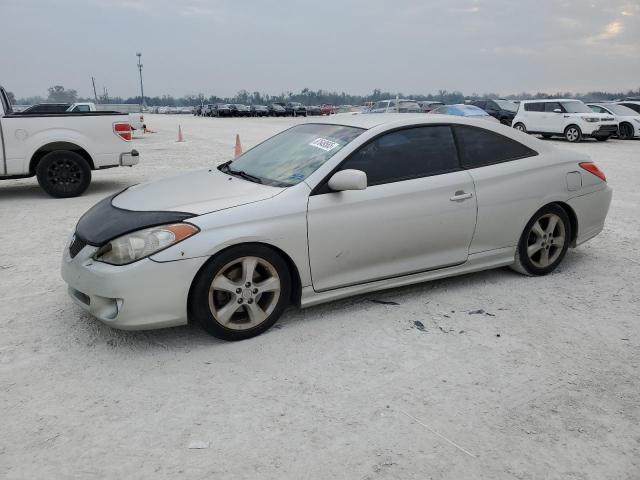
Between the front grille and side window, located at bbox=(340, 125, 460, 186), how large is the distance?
190cm

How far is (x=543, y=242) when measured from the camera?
495 cm

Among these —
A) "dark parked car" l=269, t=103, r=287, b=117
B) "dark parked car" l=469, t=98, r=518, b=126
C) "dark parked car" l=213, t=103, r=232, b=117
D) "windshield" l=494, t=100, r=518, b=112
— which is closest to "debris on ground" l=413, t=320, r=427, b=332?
"dark parked car" l=469, t=98, r=518, b=126

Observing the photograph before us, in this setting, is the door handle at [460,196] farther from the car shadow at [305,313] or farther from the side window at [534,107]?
the side window at [534,107]

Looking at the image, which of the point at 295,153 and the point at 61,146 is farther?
the point at 61,146

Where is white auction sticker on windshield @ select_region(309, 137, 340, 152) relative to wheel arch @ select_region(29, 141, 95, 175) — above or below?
above

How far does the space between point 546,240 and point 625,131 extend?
66.1 feet

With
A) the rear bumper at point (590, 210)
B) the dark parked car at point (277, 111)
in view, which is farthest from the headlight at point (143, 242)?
the dark parked car at point (277, 111)

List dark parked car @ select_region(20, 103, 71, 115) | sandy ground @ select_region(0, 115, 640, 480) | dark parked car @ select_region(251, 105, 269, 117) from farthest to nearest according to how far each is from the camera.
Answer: dark parked car @ select_region(251, 105, 269, 117) < dark parked car @ select_region(20, 103, 71, 115) < sandy ground @ select_region(0, 115, 640, 480)

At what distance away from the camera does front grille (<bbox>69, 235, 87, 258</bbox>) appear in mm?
3797

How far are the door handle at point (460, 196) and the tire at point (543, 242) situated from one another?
0.74m

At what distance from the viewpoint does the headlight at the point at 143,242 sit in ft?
11.5

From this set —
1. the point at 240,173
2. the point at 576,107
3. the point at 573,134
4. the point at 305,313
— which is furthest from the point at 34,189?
the point at 576,107

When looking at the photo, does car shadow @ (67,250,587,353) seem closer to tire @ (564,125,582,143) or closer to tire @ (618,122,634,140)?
tire @ (564,125,582,143)

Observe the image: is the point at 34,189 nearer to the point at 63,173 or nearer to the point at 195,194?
the point at 63,173
